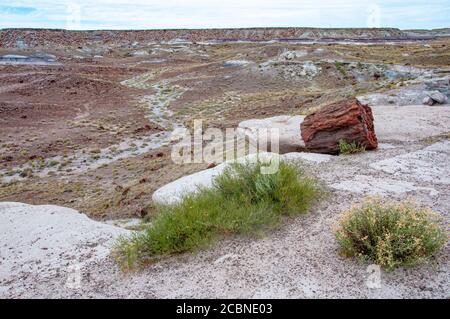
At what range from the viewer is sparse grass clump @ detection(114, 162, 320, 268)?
4.98 m

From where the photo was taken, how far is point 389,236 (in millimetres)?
4312

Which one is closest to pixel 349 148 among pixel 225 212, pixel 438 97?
pixel 225 212

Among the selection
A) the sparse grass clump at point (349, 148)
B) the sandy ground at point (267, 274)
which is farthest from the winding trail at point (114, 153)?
the sandy ground at point (267, 274)

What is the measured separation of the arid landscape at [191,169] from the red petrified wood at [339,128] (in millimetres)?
408

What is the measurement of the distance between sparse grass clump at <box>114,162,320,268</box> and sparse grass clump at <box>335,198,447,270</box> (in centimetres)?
108

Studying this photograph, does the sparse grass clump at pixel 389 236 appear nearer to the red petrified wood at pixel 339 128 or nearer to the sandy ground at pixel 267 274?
the sandy ground at pixel 267 274

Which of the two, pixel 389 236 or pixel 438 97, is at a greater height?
pixel 438 97

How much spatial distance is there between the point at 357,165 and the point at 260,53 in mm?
41067

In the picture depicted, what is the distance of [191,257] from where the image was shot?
4.84 m

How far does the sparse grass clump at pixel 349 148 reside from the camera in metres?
8.81

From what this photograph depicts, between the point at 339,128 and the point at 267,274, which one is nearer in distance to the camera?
the point at 267,274

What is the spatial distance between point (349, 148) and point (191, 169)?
4.53 metres

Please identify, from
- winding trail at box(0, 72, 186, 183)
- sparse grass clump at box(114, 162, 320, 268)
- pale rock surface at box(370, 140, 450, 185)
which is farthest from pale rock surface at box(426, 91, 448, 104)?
sparse grass clump at box(114, 162, 320, 268)

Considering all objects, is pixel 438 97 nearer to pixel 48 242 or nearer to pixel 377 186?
pixel 377 186
